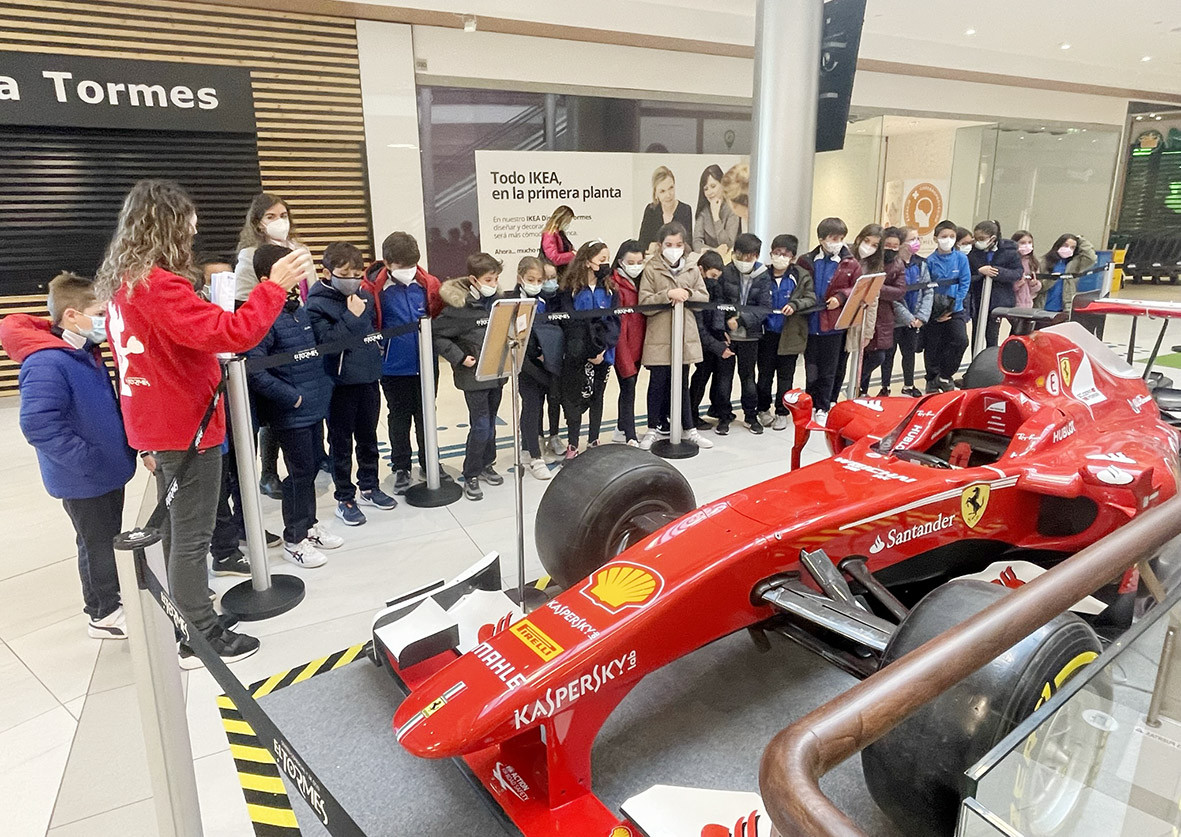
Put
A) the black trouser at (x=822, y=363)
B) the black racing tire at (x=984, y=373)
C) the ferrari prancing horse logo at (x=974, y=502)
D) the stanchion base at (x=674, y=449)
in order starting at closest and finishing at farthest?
the ferrari prancing horse logo at (x=974, y=502)
the black racing tire at (x=984, y=373)
the stanchion base at (x=674, y=449)
the black trouser at (x=822, y=363)

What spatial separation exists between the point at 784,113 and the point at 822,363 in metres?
2.80

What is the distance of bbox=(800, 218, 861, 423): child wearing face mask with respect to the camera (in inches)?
243

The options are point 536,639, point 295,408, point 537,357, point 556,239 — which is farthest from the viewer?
point 556,239

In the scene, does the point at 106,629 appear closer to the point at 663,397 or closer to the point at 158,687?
the point at 158,687

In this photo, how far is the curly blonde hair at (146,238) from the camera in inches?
103

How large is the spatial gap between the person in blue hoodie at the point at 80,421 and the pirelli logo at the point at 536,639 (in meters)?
1.83

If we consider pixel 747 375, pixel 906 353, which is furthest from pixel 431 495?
pixel 906 353

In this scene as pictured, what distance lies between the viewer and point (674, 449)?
562 centimetres

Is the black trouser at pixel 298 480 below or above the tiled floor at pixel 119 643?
above

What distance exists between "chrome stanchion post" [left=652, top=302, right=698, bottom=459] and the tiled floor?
14cm

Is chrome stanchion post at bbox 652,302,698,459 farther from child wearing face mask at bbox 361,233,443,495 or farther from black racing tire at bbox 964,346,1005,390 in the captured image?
black racing tire at bbox 964,346,1005,390

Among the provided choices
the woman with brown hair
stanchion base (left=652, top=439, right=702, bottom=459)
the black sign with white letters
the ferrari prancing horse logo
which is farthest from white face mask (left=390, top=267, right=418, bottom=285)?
the woman with brown hair

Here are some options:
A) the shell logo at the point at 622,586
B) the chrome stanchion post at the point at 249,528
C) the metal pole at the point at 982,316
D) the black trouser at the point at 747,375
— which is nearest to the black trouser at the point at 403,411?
the chrome stanchion post at the point at 249,528

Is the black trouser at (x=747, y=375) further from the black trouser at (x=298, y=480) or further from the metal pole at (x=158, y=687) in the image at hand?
the metal pole at (x=158, y=687)
